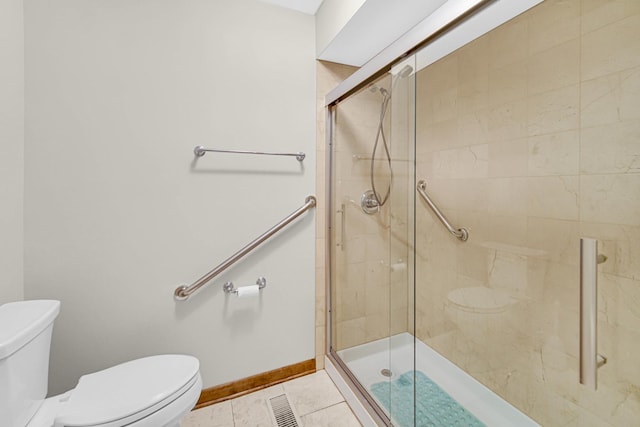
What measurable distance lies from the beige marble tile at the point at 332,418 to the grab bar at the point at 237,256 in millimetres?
815

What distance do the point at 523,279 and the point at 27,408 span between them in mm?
1958

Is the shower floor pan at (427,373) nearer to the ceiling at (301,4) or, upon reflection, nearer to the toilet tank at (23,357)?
the toilet tank at (23,357)

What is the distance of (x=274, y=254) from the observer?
1.58m

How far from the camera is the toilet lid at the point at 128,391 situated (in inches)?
34.9

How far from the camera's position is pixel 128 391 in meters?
0.99

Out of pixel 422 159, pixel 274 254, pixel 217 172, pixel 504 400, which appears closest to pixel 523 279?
pixel 504 400

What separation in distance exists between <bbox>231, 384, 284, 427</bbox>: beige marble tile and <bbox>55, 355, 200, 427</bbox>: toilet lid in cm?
45

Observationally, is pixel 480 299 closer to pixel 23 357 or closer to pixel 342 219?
pixel 342 219

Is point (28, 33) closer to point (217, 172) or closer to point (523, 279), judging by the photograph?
point (217, 172)

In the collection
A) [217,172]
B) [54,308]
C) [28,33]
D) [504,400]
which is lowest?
[504,400]

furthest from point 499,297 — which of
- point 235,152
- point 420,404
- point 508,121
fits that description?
point 235,152

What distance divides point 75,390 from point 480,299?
1.78 meters

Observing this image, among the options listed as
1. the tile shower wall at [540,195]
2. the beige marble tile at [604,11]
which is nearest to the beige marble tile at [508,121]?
the tile shower wall at [540,195]

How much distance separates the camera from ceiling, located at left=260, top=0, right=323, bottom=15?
152cm
